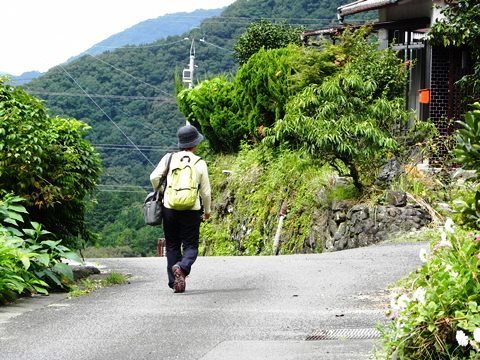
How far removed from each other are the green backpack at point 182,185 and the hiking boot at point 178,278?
2.29 feet

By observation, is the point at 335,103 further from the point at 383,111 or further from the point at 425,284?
the point at 425,284

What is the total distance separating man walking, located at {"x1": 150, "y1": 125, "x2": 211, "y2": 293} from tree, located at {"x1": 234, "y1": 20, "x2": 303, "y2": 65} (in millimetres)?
26826

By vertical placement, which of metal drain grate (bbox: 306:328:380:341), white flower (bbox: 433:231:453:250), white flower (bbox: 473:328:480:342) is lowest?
metal drain grate (bbox: 306:328:380:341)

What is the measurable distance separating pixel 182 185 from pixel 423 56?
1834 centimetres

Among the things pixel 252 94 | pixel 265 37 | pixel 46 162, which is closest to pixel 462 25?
pixel 46 162

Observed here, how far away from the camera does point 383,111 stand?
2159cm

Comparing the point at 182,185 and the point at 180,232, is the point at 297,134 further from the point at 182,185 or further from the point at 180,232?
the point at 182,185

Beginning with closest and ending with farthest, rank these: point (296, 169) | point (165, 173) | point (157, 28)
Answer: point (165, 173) < point (296, 169) < point (157, 28)

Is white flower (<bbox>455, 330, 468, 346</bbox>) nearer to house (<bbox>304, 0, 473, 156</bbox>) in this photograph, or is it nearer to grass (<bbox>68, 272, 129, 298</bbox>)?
grass (<bbox>68, 272, 129, 298</bbox>)

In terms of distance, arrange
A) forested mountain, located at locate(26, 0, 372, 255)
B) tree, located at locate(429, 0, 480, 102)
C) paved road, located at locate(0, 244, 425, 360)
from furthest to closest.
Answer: forested mountain, located at locate(26, 0, 372, 255) < tree, located at locate(429, 0, 480, 102) < paved road, located at locate(0, 244, 425, 360)

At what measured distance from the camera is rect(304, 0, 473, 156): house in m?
25.1

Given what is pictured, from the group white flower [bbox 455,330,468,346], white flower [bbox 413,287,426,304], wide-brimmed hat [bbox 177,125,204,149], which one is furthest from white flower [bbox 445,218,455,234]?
wide-brimmed hat [bbox 177,125,204,149]

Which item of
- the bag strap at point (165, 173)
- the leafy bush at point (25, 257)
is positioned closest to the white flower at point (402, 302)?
the leafy bush at point (25, 257)

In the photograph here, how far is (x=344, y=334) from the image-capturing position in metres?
8.44
